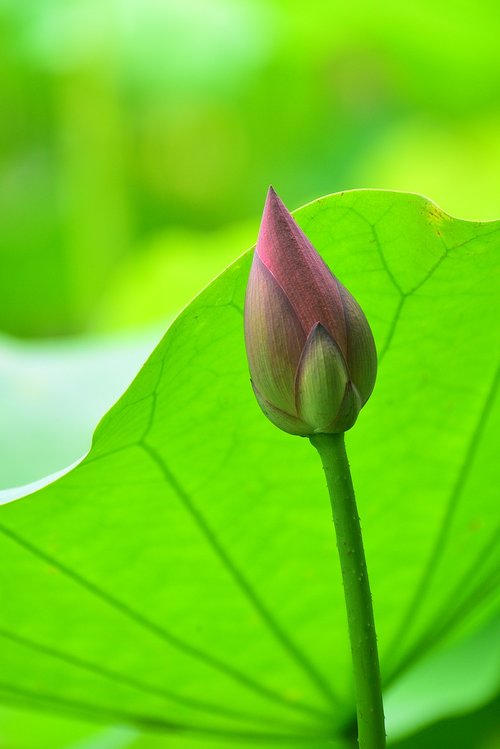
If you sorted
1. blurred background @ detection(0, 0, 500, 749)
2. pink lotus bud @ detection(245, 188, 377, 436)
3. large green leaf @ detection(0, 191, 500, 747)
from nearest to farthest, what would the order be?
1. pink lotus bud @ detection(245, 188, 377, 436)
2. large green leaf @ detection(0, 191, 500, 747)
3. blurred background @ detection(0, 0, 500, 749)

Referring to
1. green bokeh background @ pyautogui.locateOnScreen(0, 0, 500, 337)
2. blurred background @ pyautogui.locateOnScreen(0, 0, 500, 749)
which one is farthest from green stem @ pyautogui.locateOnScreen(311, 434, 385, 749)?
green bokeh background @ pyautogui.locateOnScreen(0, 0, 500, 337)

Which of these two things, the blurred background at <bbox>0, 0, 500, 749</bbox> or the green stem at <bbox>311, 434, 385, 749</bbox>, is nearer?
the green stem at <bbox>311, 434, 385, 749</bbox>

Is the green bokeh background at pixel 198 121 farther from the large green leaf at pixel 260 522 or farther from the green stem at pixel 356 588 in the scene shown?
the green stem at pixel 356 588

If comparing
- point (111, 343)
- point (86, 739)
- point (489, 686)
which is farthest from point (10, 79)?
point (489, 686)

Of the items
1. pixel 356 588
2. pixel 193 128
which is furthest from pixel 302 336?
pixel 193 128

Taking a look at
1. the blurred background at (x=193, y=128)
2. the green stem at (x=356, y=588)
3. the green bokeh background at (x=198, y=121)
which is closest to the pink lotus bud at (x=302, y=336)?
the green stem at (x=356, y=588)

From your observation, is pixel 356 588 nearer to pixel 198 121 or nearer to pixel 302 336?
pixel 302 336

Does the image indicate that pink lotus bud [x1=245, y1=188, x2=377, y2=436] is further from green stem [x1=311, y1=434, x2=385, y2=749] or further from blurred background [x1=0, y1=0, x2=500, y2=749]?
blurred background [x1=0, y1=0, x2=500, y2=749]

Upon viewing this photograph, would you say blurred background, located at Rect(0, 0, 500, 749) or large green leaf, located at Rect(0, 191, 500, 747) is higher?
blurred background, located at Rect(0, 0, 500, 749)
